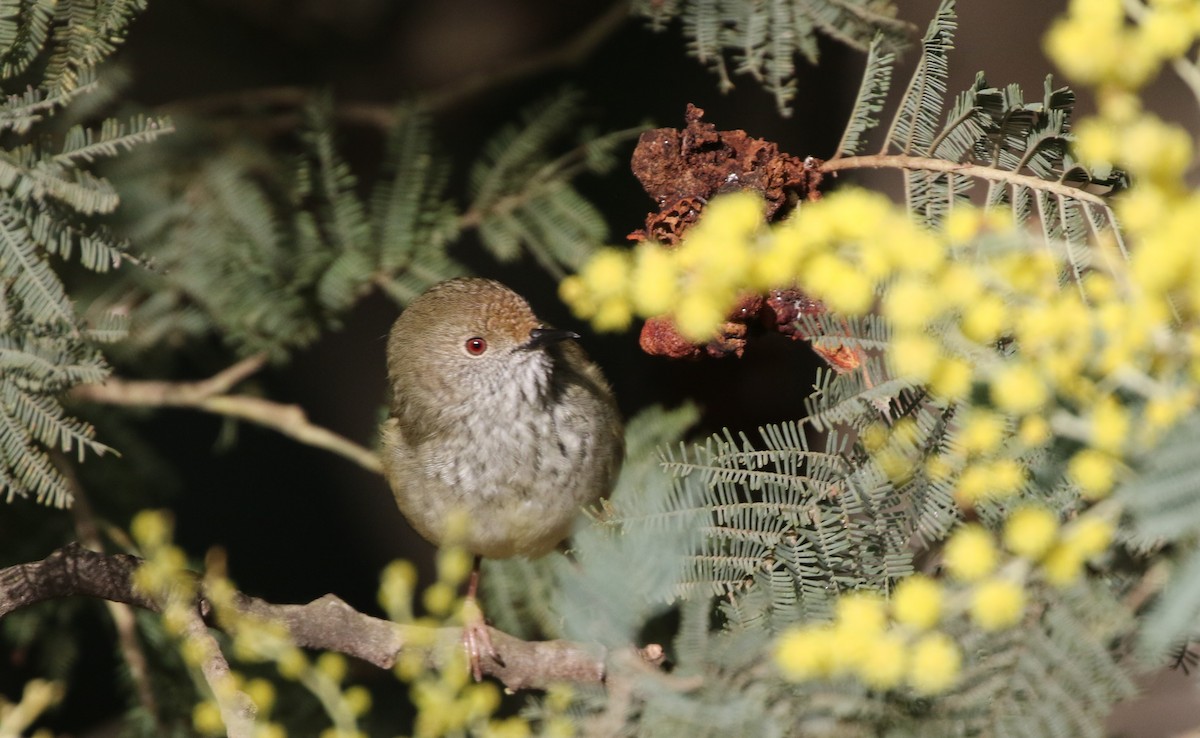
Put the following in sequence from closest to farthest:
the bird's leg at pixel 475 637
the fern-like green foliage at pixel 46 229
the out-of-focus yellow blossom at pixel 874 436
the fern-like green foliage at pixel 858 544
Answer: the fern-like green foliage at pixel 858 544
the out-of-focus yellow blossom at pixel 874 436
the fern-like green foliage at pixel 46 229
the bird's leg at pixel 475 637

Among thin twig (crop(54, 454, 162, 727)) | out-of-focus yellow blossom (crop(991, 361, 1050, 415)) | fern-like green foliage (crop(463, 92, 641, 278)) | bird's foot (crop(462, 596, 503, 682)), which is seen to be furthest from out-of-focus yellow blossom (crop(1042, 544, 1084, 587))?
thin twig (crop(54, 454, 162, 727))

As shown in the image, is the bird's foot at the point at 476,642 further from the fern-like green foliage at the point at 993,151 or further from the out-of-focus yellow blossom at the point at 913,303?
the out-of-focus yellow blossom at the point at 913,303

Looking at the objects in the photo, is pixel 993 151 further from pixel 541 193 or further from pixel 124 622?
pixel 124 622

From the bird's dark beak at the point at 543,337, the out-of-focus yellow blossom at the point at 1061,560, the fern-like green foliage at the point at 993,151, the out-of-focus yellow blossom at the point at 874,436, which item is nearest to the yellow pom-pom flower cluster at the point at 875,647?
the out-of-focus yellow blossom at the point at 1061,560

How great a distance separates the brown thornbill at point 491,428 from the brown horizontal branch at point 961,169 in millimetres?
929

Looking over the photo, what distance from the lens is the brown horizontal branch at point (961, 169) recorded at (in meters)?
1.75

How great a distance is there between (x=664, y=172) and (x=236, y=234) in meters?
1.75

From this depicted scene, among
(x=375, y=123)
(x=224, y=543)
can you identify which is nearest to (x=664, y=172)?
(x=375, y=123)

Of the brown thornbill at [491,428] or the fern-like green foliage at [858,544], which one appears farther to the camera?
the brown thornbill at [491,428]

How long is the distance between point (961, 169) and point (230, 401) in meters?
2.13

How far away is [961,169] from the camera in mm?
1859

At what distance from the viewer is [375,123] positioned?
12.3ft

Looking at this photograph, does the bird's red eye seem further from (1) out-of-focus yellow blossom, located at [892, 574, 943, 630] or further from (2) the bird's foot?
(1) out-of-focus yellow blossom, located at [892, 574, 943, 630]

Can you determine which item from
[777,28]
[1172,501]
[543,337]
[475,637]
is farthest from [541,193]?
[1172,501]
